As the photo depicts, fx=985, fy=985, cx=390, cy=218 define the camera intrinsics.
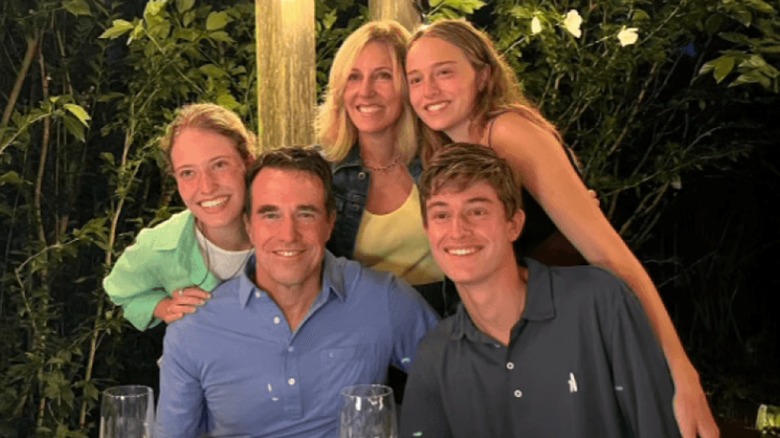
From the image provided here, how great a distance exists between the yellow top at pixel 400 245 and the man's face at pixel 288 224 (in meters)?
0.26

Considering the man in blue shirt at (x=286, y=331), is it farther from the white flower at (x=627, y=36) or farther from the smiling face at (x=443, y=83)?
the white flower at (x=627, y=36)

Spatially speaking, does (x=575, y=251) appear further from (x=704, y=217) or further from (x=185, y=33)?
(x=704, y=217)

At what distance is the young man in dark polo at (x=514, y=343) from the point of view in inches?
61.7

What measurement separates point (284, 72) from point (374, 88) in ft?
0.78

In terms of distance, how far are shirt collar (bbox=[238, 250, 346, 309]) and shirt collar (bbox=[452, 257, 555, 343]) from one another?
25 cm

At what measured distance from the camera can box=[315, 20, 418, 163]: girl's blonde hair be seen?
1.99m

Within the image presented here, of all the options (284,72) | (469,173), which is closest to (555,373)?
(469,173)

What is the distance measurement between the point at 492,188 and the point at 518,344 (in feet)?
0.85

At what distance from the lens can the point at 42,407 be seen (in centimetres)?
282

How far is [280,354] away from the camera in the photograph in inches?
69.1

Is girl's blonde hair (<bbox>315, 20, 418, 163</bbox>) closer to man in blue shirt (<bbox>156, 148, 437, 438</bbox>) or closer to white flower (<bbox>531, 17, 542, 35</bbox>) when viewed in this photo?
man in blue shirt (<bbox>156, 148, 437, 438</bbox>)

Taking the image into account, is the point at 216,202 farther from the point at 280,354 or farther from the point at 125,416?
the point at 125,416

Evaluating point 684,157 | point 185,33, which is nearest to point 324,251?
point 185,33

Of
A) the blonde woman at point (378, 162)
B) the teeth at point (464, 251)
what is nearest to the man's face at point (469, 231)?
the teeth at point (464, 251)
